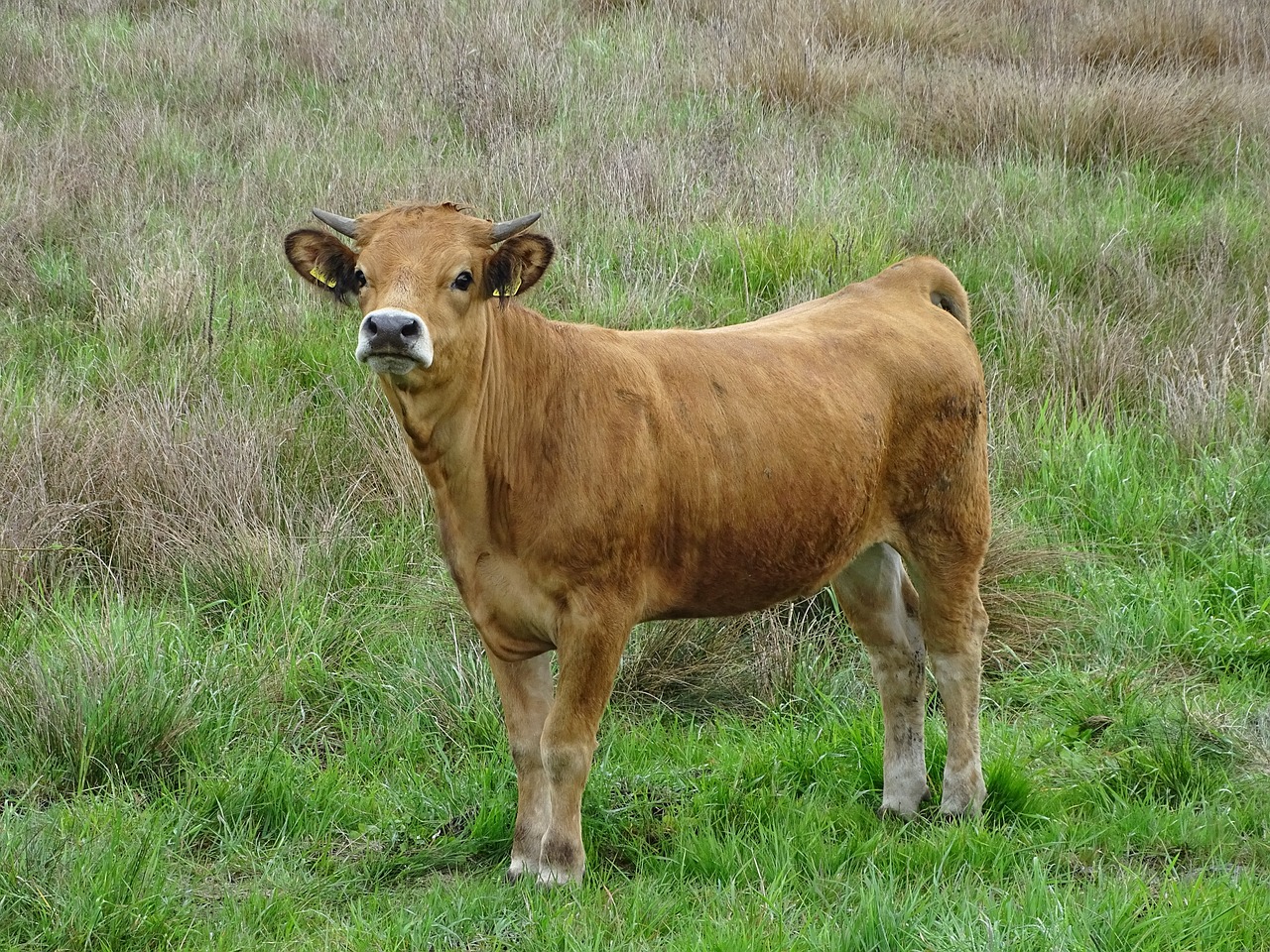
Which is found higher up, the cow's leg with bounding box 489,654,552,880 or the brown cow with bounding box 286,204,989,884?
the brown cow with bounding box 286,204,989,884

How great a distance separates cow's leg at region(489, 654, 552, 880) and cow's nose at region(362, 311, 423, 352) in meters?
1.10

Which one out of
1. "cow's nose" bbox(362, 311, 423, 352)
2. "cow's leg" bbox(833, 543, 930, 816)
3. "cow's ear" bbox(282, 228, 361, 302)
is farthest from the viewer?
"cow's leg" bbox(833, 543, 930, 816)

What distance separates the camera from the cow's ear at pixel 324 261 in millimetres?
3844

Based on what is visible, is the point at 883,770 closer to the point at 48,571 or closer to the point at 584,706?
the point at 584,706

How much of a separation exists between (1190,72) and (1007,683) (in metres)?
8.38

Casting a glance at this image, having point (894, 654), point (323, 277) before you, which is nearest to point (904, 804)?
point (894, 654)

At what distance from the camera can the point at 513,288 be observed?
3.75m

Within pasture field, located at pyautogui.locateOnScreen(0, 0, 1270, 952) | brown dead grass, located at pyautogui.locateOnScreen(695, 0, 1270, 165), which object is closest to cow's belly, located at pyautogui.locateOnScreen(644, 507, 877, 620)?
pasture field, located at pyautogui.locateOnScreen(0, 0, 1270, 952)

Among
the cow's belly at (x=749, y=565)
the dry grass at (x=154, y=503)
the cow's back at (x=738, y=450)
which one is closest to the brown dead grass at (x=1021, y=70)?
the cow's back at (x=738, y=450)

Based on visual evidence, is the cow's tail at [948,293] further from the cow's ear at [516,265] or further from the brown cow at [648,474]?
the cow's ear at [516,265]

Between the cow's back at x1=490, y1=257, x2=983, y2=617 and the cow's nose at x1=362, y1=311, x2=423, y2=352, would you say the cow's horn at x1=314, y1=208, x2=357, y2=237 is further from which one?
the cow's back at x1=490, y1=257, x2=983, y2=617

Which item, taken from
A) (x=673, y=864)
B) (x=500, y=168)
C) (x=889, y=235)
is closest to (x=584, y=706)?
(x=673, y=864)

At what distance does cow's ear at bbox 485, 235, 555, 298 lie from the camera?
3.72m

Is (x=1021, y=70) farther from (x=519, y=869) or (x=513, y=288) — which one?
(x=519, y=869)
